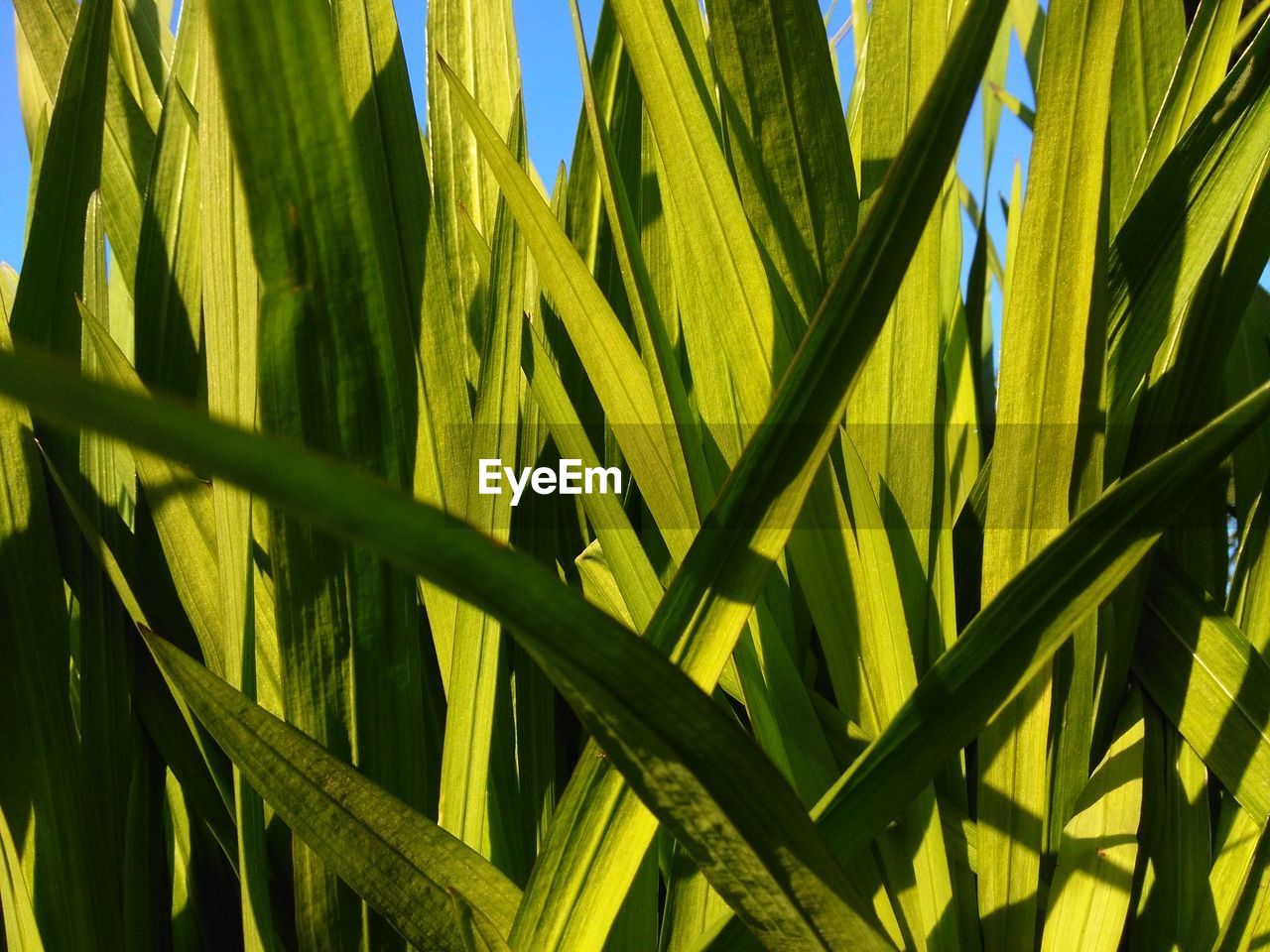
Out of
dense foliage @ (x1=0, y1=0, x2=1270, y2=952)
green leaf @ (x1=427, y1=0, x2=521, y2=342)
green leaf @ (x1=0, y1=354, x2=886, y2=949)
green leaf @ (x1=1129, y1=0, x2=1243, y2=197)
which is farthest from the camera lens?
green leaf @ (x1=427, y1=0, x2=521, y2=342)

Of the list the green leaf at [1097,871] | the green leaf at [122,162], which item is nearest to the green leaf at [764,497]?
the green leaf at [1097,871]

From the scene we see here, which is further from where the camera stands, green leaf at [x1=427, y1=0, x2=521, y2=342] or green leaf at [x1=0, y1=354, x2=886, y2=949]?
green leaf at [x1=427, y1=0, x2=521, y2=342]

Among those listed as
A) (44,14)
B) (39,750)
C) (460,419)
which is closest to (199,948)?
(39,750)

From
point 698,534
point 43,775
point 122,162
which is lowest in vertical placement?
point 43,775

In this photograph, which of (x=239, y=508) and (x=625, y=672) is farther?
(x=239, y=508)

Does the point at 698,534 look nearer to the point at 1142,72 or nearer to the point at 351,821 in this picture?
the point at 351,821

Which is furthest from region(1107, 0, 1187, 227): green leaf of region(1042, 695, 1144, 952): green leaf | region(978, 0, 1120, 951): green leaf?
region(1042, 695, 1144, 952): green leaf

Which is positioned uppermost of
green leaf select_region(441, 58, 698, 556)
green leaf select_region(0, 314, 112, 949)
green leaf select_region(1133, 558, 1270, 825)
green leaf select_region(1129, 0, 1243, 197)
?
green leaf select_region(1129, 0, 1243, 197)

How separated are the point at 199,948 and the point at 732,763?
28 centimetres

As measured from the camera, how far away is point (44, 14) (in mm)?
491

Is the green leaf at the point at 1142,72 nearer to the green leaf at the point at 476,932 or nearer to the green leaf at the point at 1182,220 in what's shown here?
the green leaf at the point at 1182,220

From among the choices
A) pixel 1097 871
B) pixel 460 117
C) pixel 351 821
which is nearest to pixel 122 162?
pixel 460 117

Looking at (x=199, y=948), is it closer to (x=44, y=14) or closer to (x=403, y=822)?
(x=403, y=822)

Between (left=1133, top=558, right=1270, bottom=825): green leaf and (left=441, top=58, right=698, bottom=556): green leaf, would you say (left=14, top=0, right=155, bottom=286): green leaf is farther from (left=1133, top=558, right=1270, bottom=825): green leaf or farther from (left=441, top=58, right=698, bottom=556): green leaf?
(left=1133, top=558, right=1270, bottom=825): green leaf
